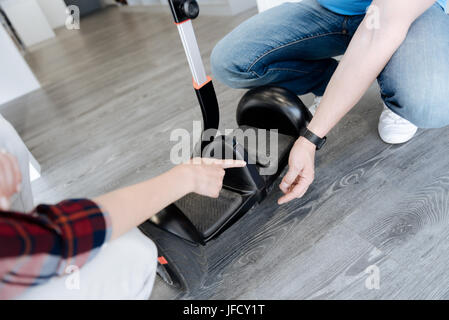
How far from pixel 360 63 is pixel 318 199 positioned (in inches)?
14.6

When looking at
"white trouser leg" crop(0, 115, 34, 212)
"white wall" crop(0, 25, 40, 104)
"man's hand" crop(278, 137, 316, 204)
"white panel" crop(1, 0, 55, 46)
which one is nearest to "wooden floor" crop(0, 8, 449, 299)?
"man's hand" crop(278, 137, 316, 204)

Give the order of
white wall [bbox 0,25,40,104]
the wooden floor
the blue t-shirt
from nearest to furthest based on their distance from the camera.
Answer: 1. the wooden floor
2. the blue t-shirt
3. white wall [bbox 0,25,40,104]

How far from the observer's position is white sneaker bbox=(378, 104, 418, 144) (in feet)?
3.00

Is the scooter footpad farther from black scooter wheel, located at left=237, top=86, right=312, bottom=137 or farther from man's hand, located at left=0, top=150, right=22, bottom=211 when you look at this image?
man's hand, located at left=0, top=150, right=22, bottom=211

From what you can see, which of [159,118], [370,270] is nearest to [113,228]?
[370,270]

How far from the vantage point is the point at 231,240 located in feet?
2.65

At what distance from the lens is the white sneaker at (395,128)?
913 millimetres

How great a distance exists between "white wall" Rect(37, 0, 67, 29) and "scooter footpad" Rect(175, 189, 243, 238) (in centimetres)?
648

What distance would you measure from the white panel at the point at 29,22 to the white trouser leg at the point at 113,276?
18.1 ft

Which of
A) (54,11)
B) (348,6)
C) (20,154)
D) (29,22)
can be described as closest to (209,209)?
(20,154)

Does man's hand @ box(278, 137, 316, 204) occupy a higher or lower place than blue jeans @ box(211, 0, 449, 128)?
lower

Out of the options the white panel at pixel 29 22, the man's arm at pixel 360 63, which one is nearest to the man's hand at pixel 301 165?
the man's arm at pixel 360 63

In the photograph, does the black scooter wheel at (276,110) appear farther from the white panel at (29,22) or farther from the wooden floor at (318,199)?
the white panel at (29,22)
